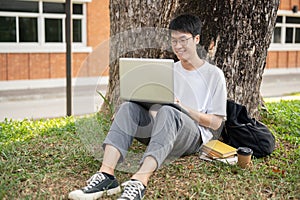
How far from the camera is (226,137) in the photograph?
3.61 meters

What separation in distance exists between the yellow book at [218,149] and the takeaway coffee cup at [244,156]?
0.29 ft

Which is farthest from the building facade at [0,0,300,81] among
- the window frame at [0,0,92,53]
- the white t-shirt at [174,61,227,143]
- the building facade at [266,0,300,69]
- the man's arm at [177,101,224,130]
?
the man's arm at [177,101,224,130]

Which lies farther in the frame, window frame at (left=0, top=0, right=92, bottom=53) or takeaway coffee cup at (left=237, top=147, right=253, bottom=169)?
window frame at (left=0, top=0, right=92, bottom=53)

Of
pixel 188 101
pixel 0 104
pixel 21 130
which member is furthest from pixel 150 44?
pixel 0 104

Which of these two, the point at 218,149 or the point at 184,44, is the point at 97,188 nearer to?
the point at 218,149

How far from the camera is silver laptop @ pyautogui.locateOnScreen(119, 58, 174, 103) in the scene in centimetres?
300

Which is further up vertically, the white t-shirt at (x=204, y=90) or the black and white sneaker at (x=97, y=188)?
the white t-shirt at (x=204, y=90)

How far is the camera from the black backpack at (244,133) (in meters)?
3.49

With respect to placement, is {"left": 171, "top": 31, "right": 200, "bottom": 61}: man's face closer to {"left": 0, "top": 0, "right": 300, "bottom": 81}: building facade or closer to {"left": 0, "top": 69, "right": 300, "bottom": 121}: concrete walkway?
{"left": 0, "top": 69, "right": 300, "bottom": 121}: concrete walkway

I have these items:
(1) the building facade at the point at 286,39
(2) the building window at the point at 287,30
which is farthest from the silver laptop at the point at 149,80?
(2) the building window at the point at 287,30

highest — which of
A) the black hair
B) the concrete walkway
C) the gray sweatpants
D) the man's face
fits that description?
the black hair

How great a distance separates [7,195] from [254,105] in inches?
100

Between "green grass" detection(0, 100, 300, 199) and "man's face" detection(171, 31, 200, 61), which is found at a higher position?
"man's face" detection(171, 31, 200, 61)

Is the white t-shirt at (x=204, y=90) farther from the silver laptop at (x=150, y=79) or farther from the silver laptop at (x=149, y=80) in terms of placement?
the silver laptop at (x=150, y=79)
